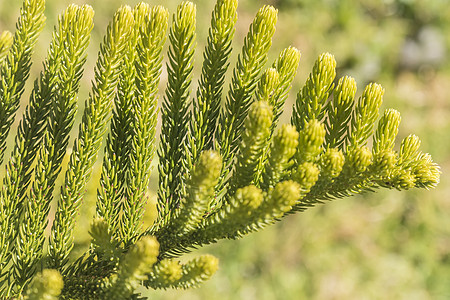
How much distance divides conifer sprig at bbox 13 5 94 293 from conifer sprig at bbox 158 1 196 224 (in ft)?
0.80

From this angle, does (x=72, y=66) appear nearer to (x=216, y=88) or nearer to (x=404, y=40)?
(x=216, y=88)

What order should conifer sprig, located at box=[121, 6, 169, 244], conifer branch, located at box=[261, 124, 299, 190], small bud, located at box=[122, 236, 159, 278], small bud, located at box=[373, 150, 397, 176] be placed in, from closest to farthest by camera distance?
1. small bud, located at box=[122, 236, 159, 278]
2. conifer branch, located at box=[261, 124, 299, 190]
3. small bud, located at box=[373, 150, 397, 176]
4. conifer sprig, located at box=[121, 6, 169, 244]

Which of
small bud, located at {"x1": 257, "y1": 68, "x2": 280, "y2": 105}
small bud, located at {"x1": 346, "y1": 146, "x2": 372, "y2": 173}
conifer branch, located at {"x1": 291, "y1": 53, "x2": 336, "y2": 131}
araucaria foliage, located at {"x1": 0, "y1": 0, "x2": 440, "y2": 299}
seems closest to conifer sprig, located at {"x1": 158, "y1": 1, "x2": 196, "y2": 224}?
araucaria foliage, located at {"x1": 0, "y1": 0, "x2": 440, "y2": 299}

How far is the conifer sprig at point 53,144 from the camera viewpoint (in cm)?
143

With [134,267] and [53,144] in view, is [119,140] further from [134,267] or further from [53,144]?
[134,267]

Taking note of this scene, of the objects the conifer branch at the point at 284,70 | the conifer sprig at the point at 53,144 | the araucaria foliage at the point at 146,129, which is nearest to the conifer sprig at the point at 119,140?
the araucaria foliage at the point at 146,129

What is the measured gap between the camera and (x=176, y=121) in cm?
150

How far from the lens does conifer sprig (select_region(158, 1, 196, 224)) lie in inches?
57.4

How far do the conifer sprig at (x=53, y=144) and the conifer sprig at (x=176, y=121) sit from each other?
0.80ft

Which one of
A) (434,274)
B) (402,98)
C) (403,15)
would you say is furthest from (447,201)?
(403,15)

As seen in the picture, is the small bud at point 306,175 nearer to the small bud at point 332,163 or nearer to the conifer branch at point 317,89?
the small bud at point 332,163

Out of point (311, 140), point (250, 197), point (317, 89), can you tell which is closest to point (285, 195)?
point (250, 197)

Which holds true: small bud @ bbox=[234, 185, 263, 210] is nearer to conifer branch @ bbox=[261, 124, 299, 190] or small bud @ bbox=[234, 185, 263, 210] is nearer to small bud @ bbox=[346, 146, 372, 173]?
conifer branch @ bbox=[261, 124, 299, 190]

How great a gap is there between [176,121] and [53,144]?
0.34 m
